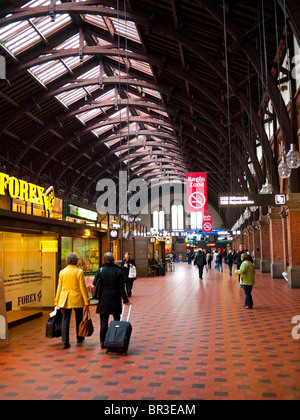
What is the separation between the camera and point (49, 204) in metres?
9.50

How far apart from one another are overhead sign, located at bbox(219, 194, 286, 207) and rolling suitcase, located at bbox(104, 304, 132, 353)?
27.8ft

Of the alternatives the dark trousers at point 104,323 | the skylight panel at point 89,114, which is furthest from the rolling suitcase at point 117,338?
the skylight panel at point 89,114

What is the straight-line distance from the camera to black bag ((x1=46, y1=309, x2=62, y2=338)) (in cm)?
624

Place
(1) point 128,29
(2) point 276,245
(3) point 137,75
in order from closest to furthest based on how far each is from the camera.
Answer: (1) point 128,29 < (2) point 276,245 < (3) point 137,75

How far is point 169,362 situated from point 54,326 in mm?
2059

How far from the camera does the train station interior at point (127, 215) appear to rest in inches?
193

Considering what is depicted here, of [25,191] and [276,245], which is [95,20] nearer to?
[25,191]

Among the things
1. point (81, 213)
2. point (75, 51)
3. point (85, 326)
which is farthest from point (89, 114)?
point (85, 326)

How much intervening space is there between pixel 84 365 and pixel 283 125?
10.8 metres

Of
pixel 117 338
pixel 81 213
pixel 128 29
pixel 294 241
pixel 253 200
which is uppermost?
pixel 128 29

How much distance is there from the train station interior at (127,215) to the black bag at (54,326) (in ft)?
0.71

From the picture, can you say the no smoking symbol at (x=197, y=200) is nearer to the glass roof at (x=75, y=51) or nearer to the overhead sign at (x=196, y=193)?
the overhead sign at (x=196, y=193)

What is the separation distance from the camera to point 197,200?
2005 centimetres

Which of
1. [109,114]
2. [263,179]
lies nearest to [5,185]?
[263,179]
